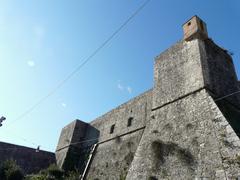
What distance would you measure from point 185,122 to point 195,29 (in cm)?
518

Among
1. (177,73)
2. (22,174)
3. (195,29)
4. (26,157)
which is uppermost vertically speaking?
(195,29)

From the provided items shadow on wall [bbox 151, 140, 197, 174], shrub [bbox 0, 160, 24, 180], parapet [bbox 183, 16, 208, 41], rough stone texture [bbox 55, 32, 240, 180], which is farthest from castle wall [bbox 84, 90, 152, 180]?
shrub [bbox 0, 160, 24, 180]

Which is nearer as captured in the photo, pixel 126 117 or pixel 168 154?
pixel 168 154

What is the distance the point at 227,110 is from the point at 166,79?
3.67 metres

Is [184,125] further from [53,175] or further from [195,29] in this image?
[53,175]

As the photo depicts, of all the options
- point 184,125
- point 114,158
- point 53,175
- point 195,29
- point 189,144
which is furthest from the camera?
point 53,175

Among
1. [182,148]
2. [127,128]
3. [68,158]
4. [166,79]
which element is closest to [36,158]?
[68,158]

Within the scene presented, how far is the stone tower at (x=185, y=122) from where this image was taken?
25.4 feet

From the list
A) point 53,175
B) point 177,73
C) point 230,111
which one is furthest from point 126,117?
point 230,111

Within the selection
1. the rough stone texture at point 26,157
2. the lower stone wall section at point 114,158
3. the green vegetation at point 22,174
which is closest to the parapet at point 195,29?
the lower stone wall section at point 114,158

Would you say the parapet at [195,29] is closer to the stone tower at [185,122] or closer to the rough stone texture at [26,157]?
the stone tower at [185,122]

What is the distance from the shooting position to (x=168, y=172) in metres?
8.74

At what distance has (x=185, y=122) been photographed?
9734 mm

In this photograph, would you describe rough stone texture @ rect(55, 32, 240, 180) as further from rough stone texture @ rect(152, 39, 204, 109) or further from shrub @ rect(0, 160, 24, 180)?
shrub @ rect(0, 160, 24, 180)
